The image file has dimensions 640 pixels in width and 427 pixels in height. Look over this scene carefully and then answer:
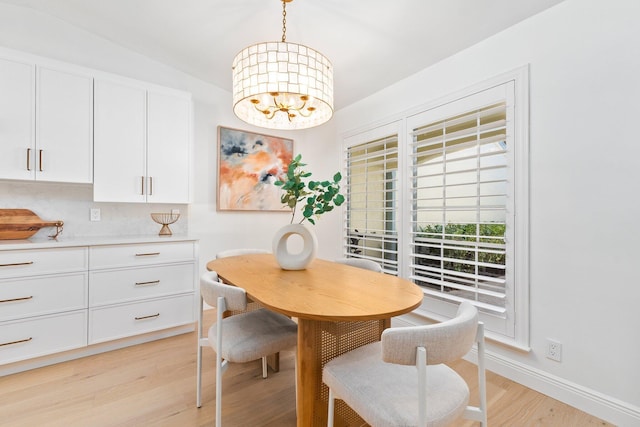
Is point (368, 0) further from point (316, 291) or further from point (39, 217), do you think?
point (39, 217)

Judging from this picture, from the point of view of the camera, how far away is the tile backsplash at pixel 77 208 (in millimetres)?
2414

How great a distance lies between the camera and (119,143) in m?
2.55

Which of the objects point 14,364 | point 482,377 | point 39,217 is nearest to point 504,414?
point 482,377

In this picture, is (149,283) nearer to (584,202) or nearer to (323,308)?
A: (323,308)

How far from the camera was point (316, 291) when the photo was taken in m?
1.40

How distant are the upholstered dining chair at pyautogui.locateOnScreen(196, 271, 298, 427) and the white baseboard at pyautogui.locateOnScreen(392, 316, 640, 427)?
1.53 m

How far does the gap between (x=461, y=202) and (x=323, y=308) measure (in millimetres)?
1641

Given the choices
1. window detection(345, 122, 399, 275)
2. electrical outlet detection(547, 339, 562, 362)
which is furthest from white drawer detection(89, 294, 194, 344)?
electrical outlet detection(547, 339, 562, 362)

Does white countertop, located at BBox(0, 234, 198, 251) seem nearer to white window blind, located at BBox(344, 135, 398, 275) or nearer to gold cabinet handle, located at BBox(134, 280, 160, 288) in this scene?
gold cabinet handle, located at BBox(134, 280, 160, 288)

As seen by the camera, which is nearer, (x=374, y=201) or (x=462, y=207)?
(x=462, y=207)

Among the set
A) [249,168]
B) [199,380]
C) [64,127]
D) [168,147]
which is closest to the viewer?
[199,380]

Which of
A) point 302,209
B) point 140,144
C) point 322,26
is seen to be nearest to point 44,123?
point 140,144

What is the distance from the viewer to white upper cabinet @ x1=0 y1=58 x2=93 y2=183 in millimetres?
2127

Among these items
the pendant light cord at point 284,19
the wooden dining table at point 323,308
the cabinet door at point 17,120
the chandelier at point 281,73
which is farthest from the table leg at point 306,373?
the cabinet door at point 17,120
